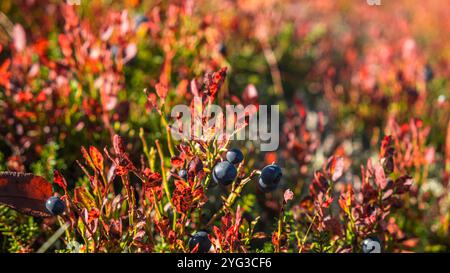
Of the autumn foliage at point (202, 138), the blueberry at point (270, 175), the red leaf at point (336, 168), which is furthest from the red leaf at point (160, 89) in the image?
the red leaf at point (336, 168)

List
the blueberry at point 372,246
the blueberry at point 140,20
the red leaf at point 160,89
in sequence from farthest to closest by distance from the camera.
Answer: the blueberry at point 140,20
the blueberry at point 372,246
the red leaf at point 160,89

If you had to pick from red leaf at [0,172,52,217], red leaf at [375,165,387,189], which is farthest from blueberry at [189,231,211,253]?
red leaf at [375,165,387,189]

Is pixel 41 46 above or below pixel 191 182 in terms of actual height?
above

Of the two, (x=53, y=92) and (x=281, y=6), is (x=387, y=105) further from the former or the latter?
(x=53, y=92)

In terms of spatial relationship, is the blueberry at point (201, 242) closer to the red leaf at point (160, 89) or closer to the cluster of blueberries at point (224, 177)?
the cluster of blueberries at point (224, 177)

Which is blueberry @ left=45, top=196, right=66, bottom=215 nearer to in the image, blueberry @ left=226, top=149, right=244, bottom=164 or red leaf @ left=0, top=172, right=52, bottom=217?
red leaf @ left=0, top=172, right=52, bottom=217

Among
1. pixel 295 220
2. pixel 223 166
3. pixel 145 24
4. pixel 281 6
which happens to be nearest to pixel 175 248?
pixel 223 166

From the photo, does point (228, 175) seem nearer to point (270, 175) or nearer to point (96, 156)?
point (270, 175)
